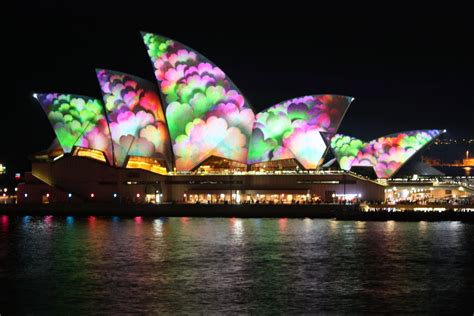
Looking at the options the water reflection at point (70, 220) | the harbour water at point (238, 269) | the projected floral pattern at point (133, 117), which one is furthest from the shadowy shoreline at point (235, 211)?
the harbour water at point (238, 269)

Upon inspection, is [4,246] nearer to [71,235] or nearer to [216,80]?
[71,235]

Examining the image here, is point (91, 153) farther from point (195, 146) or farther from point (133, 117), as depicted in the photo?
point (195, 146)

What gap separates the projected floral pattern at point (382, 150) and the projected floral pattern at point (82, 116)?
58.9ft

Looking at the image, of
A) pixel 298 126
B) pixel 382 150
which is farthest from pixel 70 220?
pixel 382 150

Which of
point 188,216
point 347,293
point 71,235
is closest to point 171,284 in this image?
point 347,293

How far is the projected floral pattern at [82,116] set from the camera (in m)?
62.0

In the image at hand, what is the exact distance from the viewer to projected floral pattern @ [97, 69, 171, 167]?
193 feet

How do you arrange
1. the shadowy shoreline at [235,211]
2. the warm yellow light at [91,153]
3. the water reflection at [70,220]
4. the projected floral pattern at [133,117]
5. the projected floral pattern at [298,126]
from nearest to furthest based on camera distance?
the water reflection at [70,220] → the shadowy shoreline at [235,211] → the projected floral pattern at [298,126] → the projected floral pattern at [133,117] → the warm yellow light at [91,153]

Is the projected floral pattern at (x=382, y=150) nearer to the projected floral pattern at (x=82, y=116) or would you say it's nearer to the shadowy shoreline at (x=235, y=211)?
the shadowy shoreline at (x=235, y=211)

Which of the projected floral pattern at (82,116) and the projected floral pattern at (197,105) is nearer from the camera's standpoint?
the projected floral pattern at (197,105)

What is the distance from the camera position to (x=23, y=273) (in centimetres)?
2925

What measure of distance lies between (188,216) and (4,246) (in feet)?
69.5

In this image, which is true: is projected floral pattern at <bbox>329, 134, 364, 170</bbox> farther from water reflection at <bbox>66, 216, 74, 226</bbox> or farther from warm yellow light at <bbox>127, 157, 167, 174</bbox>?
water reflection at <bbox>66, 216, 74, 226</bbox>

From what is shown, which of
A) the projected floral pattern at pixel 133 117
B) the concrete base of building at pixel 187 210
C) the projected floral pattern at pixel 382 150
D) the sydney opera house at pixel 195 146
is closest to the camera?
the concrete base of building at pixel 187 210
